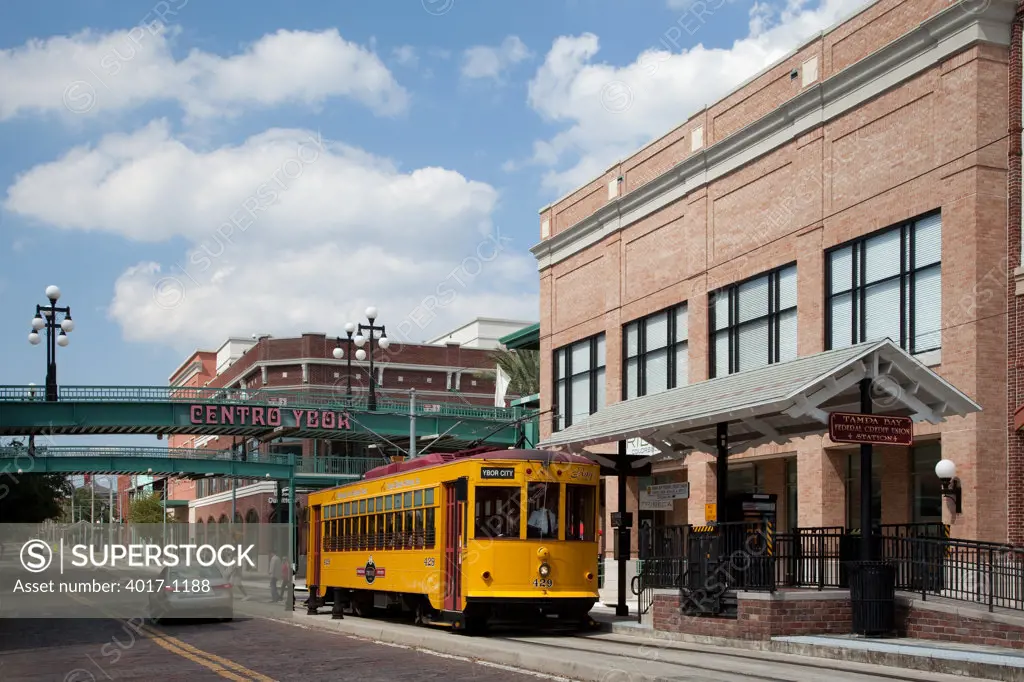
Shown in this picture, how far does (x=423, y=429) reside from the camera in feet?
181

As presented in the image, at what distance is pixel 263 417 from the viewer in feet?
167

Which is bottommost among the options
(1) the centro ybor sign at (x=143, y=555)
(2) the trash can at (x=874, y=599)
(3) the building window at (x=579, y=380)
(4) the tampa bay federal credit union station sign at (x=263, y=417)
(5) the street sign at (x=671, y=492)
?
(1) the centro ybor sign at (x=143, y=555)

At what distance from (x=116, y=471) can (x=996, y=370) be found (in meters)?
44.8

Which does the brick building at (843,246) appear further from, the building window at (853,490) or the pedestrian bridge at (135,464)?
the pedestrian bridge at (135,464)

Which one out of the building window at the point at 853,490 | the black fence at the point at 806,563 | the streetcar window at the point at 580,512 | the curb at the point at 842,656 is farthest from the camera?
the building window at the point at 853,490

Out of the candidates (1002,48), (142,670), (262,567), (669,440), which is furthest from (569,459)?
(262,567)

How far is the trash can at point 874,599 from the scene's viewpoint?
1756 centimetres

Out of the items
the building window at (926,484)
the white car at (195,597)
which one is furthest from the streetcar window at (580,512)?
the white car at (195,597)

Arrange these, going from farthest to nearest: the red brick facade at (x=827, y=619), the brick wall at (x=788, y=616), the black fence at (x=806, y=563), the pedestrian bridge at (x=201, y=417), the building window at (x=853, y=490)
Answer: the pedestrian bridge at (x=201, y=417) → the building window at (x=853, y=490) → the brick wall at (x=788, y=616) → the black fence at (x=806, y=563) → the red brick facade at (x=827, y=619)

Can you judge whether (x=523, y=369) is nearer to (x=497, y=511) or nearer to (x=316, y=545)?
(x=316, y=545)

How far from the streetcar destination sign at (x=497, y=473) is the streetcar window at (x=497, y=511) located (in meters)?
0.16

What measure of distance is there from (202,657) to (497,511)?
5.42 m

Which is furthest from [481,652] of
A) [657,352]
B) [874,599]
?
[657,352]

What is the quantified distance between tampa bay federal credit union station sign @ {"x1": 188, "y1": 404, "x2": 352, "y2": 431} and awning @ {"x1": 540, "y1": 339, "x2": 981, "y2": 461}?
2768 cm
